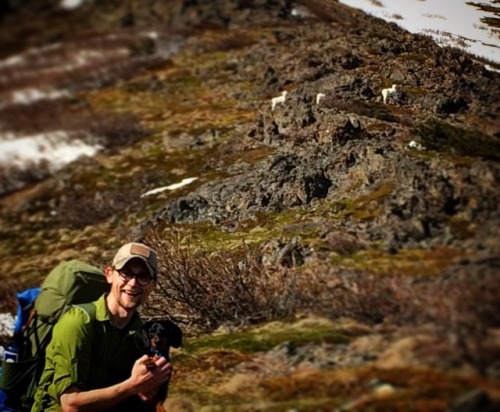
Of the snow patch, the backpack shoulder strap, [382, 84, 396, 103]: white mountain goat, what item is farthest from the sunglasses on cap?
the snow patch

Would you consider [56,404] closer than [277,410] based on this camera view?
No

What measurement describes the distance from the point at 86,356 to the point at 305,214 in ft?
15.6

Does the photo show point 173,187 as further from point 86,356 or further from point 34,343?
point 86,356

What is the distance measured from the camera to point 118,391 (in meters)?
5.67

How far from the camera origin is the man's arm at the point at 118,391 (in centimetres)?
568

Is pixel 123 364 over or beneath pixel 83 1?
beneath

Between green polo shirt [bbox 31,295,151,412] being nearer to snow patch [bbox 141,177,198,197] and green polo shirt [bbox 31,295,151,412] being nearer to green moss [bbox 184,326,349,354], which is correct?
green moss [bbox 184,326,349,354]

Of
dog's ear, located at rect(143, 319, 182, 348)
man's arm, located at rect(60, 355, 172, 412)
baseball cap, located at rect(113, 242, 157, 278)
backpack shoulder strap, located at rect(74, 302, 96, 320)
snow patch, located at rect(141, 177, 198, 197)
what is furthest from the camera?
snow patch, located at rect(141, 177, 198, 197)

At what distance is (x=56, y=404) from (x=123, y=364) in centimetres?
84

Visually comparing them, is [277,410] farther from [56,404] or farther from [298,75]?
[298,75]

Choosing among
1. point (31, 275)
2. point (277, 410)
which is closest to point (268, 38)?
point (31, 275)

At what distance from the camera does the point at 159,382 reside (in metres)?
5.82

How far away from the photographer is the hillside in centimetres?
445

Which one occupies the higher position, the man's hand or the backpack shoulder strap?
the backpack shoulder strap
